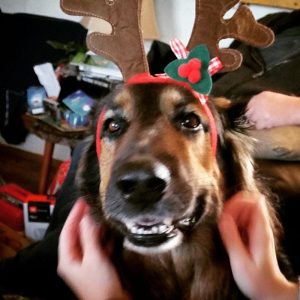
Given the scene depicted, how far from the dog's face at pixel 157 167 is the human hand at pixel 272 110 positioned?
32cm

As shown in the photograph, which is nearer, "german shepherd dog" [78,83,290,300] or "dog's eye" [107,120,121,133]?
"german shepherd dog" [78,83,290,300]

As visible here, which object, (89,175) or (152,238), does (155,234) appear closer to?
(152,238)

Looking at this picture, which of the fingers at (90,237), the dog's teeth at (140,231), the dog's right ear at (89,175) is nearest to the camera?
the dog's teeth at (140,231)

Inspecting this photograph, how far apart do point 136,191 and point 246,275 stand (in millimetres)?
314

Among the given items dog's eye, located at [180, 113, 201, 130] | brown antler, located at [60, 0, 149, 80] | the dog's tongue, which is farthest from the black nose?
brown antler, located at [60, 0, 149, 80]

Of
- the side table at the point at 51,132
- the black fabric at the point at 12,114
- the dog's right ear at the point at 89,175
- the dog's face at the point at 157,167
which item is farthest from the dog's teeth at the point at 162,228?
the black fabric at the point at 12,114

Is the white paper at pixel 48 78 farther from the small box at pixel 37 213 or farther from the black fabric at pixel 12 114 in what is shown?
the small box at pixel 37 213

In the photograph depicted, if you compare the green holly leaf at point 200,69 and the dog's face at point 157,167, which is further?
the green holly leaf at point 200,69

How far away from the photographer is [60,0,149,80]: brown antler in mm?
974

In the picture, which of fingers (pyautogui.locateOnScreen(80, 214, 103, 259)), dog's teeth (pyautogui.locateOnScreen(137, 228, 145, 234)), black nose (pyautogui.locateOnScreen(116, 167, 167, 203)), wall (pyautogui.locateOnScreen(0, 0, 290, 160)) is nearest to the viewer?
black nose (pyautogui.locateOnScreen(116, 167, 167, 203))

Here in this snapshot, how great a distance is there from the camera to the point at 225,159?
1102 millimetres

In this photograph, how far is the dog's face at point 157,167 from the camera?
83 centimetres

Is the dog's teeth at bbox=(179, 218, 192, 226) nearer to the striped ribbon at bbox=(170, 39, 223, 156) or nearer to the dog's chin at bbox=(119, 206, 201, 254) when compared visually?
the dog's chin at bbox=(119, 206, 201, 254)

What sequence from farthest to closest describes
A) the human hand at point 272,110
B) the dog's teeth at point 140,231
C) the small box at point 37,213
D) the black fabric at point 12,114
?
the black fabric at point 12,114 < the small box at point 37,213 < the human hand at point 272,110 < the dog's teeth at point 140,231
